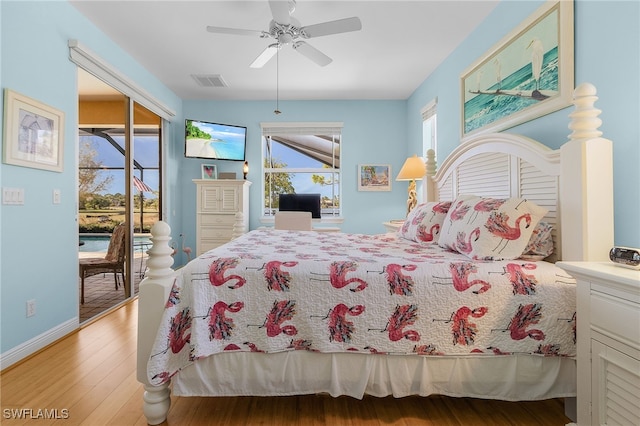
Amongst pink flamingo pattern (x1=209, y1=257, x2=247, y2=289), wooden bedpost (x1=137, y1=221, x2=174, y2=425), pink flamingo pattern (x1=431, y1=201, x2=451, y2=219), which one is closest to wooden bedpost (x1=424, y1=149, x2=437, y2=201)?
pink flamingo pattern (x1=431, y1=201, x2=451, y2=219)

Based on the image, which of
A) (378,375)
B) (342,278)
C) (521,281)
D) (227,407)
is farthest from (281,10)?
(227,407)

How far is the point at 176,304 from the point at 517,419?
1652 mm

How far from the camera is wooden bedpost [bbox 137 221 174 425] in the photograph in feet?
4.78

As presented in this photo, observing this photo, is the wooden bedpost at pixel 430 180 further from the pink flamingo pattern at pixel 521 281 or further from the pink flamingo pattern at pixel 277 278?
the pink flamingo pattern at pixel 277 278

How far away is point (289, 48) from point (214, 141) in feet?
6.94

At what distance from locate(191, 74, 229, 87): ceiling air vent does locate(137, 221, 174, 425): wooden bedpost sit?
10.7ft

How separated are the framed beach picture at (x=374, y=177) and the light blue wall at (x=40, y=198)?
11.8 feet

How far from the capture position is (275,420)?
1.54m

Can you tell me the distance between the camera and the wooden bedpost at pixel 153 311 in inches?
57.4

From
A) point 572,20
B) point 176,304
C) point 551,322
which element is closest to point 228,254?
point 176,304

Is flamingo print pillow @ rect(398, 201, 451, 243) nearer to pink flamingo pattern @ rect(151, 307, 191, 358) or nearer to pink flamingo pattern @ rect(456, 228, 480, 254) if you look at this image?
pink flamingo pattern @ rect(456, 228, 480, 254)

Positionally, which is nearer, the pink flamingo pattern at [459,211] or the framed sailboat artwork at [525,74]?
the framed sailboat artwork at [525,74]

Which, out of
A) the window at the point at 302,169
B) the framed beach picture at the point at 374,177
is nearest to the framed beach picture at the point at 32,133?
the window at the point at 302,169

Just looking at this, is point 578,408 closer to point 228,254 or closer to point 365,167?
point 228,254
